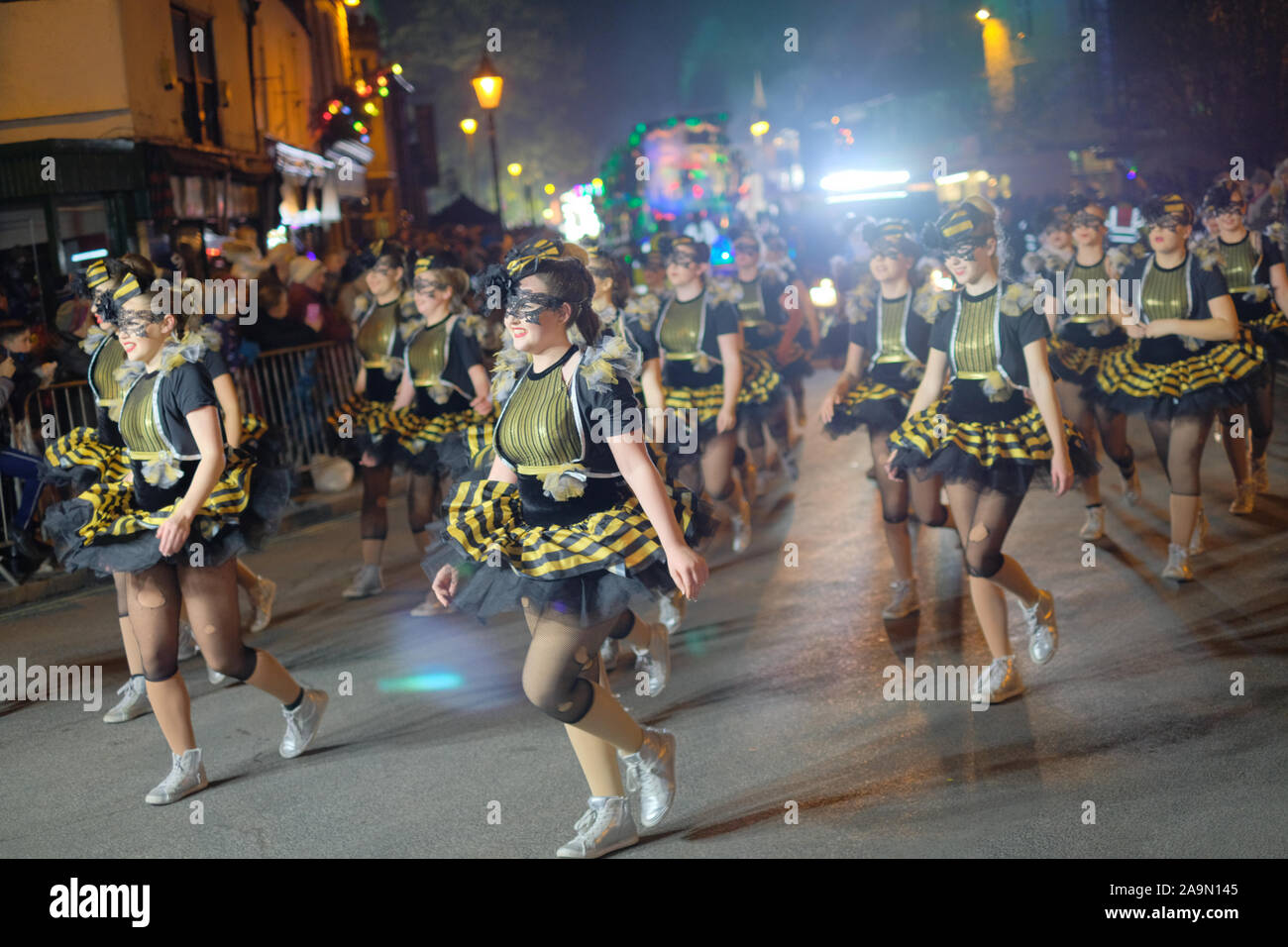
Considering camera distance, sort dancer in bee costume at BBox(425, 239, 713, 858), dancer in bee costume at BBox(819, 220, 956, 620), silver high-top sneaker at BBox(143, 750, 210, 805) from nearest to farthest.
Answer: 1. dancer in bee costume at BBox(425, 239, 713, 858)
2. silver high-top sneaker at BBox(143, 750, 210, 805)
3. dancer in bee costume at BBox(819, 220, 956, 620)

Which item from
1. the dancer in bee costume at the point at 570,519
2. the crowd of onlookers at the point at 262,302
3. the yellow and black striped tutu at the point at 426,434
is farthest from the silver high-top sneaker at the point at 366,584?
the dancer in bee costume at the point at 570,519

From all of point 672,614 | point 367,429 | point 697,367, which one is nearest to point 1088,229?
point 697,367

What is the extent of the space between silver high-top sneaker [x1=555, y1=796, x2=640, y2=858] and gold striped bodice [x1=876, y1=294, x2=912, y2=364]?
157 inches

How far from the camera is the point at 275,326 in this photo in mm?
14109

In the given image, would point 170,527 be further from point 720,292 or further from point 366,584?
point 720,292

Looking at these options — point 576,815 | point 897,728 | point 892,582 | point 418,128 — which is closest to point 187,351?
point 576,815

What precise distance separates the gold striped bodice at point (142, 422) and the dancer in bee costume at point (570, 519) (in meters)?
1.59

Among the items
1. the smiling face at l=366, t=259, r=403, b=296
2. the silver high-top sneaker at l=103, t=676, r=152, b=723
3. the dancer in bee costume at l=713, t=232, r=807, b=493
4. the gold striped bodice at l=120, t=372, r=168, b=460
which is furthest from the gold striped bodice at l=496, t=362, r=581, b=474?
the dancer in bee costume at l=713, t=232, r=807, b=493

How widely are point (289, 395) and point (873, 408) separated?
7.44 meters

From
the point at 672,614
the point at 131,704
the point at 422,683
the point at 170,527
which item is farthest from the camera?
the point at 672,614

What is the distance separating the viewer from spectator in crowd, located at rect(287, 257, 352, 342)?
48.0ft

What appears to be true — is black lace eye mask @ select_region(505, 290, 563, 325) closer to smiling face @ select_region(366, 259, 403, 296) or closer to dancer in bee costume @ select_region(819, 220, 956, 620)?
dancer in bee costume @ select_region(819, 220, 956, 620)

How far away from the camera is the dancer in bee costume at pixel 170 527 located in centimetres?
550

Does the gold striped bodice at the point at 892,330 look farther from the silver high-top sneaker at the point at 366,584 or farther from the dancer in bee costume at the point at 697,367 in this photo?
the silver high-top sneaker at the point at 366,584
